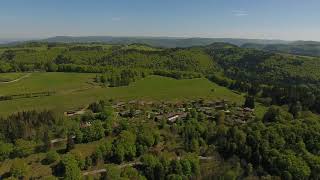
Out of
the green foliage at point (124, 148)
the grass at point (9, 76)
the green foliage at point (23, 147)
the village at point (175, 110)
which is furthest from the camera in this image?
the grass at point (9, 76)

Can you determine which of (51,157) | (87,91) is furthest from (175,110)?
(51,157)

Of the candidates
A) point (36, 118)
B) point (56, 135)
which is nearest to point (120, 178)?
point (56, 135)

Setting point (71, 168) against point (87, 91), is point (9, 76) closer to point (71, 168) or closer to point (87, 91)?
point (87, 91)

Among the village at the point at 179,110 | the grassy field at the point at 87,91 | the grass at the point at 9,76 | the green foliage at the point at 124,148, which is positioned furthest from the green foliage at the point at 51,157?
the grass at the point at 9,76

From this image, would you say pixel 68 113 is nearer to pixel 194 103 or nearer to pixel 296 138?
pixel 194 103

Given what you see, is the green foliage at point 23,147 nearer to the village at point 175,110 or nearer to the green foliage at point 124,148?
the village at point 175,110

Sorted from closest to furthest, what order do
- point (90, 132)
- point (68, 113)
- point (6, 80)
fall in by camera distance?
point (90, 132) < point (68, 113) < point (6, 80)

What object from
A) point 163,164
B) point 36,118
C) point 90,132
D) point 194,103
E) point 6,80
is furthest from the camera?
point 6,80

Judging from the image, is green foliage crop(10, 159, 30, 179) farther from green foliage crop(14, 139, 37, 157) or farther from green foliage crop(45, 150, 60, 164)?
green foliage crop(14, 139, 37, 157)

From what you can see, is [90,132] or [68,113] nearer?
[90,132]
